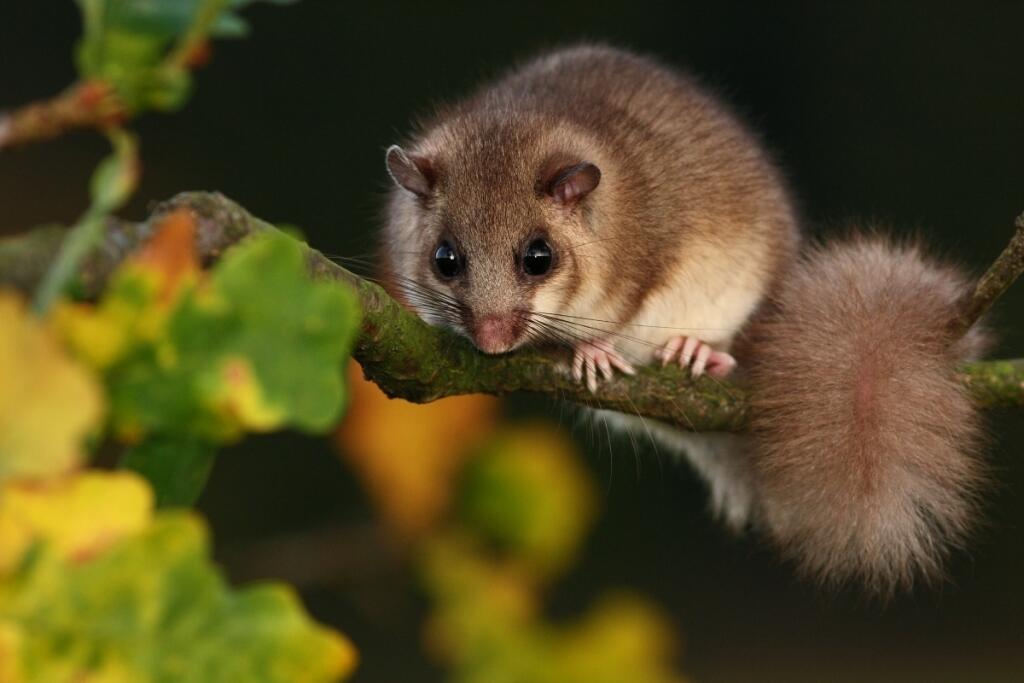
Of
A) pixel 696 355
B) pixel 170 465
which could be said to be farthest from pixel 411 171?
pixel 170 465

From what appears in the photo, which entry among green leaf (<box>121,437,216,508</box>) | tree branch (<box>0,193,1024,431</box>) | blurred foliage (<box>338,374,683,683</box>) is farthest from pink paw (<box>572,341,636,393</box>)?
green leaf (<box>121,437,216,508</box>)

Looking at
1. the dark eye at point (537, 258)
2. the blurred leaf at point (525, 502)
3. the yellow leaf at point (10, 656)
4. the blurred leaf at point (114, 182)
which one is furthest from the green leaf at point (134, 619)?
the dark eye at point (537, 258)

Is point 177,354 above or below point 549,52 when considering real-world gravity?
below

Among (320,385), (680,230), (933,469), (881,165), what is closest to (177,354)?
(320,385)

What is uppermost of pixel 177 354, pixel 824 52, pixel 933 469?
pixel 824 52

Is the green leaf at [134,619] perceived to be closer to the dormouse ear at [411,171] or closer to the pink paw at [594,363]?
the pink paw at [594,363]

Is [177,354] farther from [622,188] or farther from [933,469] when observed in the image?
[622,188]
